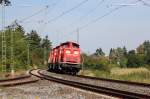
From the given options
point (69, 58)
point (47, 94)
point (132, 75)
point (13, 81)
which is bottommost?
point (47, 94)

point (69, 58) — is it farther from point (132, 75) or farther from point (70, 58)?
point (132, 75)

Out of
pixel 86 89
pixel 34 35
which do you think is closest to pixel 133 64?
pixel 86 89

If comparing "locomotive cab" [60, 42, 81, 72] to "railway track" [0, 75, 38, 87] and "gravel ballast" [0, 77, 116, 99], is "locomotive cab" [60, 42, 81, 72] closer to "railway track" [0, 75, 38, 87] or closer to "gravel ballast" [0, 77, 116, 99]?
"railway track" [0, 75, 38, 87]

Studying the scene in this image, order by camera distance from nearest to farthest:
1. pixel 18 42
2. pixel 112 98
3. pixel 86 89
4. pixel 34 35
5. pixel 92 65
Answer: pixel 112 98, pixel 86 89, pixel 92 65, pixel 18 42, pixel 34 35

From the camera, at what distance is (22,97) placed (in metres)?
18.7

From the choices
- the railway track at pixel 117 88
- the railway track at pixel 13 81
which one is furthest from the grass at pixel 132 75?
the railway track at pixel 13 81

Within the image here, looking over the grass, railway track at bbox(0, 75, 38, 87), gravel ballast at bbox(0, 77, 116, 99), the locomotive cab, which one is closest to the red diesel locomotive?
Answer: the locomotive cab

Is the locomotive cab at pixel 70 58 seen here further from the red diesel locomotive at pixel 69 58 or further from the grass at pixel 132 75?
the grass at pixel 132 75

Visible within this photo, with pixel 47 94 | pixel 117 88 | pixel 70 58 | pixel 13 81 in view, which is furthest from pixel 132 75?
pixel 47 94

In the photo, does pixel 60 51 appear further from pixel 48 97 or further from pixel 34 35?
pixel 34 35

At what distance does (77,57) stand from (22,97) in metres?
30.3

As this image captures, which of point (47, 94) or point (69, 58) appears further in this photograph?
point (69, 58)

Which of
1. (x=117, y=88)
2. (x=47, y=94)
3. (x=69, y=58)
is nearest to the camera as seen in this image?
(x=47, y=94)

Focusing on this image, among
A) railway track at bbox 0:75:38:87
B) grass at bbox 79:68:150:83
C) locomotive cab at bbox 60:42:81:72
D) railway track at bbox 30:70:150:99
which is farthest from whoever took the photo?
locomotive cab at bbox 60:42:81:72
